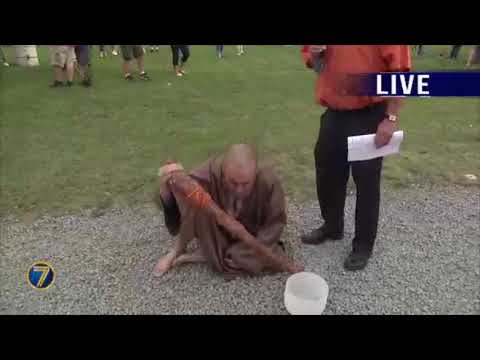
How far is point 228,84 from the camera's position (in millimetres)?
8555

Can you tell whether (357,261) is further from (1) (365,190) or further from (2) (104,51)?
(2) (104,51)

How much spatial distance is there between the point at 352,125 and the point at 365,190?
46cm

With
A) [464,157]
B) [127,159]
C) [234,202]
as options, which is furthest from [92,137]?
[464,157]

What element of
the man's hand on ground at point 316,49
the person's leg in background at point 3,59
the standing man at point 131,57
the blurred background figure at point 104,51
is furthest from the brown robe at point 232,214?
the blurred background figure at point 104,51

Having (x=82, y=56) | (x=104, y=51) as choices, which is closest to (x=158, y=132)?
(x=82, y=56)

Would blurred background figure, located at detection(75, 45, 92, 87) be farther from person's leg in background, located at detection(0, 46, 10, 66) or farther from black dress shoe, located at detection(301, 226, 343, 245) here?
black dress shoe, located at detection(301, 226, 343, 245)

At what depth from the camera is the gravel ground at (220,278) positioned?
2557mm

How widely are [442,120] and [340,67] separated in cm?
471

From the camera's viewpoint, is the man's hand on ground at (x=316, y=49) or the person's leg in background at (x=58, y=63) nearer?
the man's hand on ground at (x=316, y=49)

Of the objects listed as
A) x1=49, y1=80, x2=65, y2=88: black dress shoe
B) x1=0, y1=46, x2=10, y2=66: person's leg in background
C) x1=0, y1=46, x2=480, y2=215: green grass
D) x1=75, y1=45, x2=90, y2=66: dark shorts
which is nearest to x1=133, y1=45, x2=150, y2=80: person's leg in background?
x1=0, y1=46, x2=480, y2=215: green grass

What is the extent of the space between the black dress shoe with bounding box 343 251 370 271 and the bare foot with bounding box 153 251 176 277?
50.3 inches

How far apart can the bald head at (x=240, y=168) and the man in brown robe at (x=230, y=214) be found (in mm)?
14

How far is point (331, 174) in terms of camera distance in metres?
2.86

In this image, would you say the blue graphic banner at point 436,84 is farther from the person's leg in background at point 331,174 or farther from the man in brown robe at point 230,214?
the man in brown robe at point 230,214
